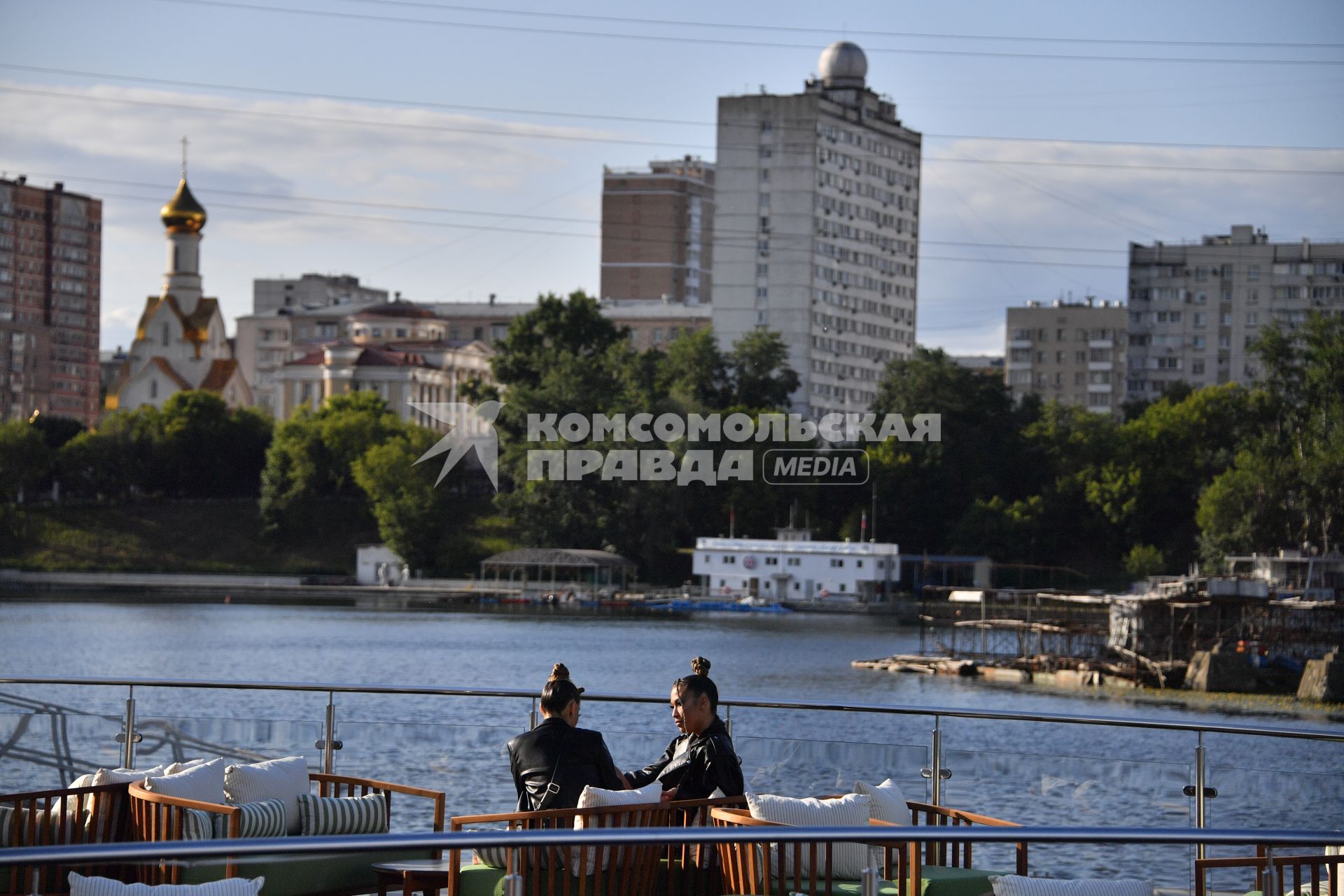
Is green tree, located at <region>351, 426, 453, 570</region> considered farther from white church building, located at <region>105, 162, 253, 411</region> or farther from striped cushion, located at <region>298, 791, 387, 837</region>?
striped cushion, located at <region>298, 791, 387, 837</region>

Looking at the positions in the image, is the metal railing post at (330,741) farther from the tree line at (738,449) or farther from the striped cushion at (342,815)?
the tree line at (738,449)

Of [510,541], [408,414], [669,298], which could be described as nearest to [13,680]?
[510,541]

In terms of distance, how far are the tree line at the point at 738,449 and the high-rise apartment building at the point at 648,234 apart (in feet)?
122

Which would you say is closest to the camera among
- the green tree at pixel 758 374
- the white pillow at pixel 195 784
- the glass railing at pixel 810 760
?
the white pillow at pixel 195 784

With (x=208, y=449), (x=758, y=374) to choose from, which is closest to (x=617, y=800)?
(x=758, y=374)

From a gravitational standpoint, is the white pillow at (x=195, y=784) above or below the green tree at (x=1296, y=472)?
below

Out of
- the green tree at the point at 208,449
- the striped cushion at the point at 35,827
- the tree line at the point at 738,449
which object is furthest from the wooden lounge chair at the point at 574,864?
the green tree at the point at 208,449

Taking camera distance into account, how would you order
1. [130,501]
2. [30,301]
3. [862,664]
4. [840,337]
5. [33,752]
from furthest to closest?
[30,301] → [840,337] → [130,501] → [862,664] → [33,752]

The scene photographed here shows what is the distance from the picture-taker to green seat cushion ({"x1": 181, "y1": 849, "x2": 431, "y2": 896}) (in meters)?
6.95

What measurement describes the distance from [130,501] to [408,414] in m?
23.0

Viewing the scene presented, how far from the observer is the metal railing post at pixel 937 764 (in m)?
9.09

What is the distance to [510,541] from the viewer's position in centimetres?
8719

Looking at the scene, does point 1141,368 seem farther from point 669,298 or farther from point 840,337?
point 669,298

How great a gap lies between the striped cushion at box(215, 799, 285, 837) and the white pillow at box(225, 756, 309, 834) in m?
0.04
